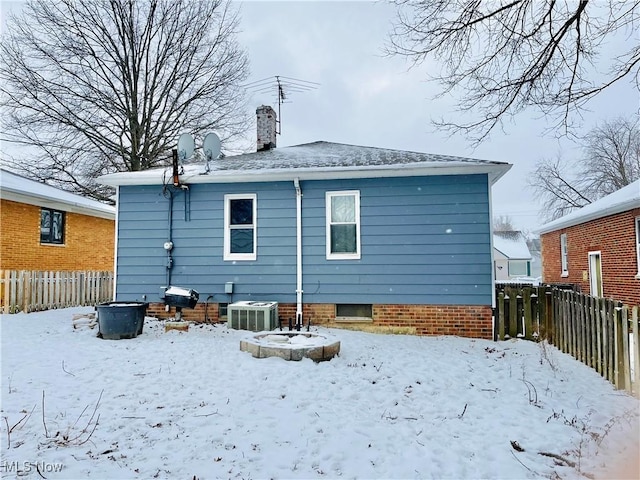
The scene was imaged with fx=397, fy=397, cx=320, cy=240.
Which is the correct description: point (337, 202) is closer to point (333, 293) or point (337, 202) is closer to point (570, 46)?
point (333, 293)

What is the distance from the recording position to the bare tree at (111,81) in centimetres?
1717

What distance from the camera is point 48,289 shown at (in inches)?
437

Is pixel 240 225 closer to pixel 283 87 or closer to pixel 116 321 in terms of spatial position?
pixel 116 321

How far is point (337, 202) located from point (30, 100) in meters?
16.4

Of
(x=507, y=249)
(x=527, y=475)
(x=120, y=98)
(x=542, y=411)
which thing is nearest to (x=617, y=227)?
(x=542, y=411)

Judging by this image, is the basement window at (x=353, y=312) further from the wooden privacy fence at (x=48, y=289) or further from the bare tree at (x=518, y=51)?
the wooden privacy fence at (x=48, y=289)

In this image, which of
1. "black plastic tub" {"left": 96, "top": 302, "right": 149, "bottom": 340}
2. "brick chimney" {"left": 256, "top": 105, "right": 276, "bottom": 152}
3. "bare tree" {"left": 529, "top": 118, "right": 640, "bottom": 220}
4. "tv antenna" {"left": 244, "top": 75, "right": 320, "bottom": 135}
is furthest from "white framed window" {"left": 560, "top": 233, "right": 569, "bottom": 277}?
"black plastic tub" {"left": 96, "top": 302, "right": 149, "bottom": 340}

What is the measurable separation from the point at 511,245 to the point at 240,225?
3830 cm

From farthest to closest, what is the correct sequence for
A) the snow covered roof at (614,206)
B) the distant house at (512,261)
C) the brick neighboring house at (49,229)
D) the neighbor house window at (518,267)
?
the neighbor house window at (518,267)
the distant house at (512,261)
the brick neighboring house at (49,229)
the snow covered roof at (614,206)

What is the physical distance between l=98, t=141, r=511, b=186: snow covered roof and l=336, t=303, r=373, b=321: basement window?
2891 mm

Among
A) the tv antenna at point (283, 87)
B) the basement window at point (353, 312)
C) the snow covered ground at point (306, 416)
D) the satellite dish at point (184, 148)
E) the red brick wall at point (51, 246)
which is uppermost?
the tv antenna at point (283, 87)

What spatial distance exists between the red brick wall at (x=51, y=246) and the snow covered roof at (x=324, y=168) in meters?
5.24

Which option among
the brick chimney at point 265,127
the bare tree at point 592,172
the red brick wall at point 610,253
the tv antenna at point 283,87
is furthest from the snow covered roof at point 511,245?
the brick chimney at point 265,127
